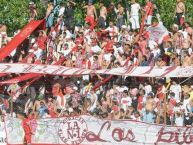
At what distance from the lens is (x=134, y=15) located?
109ft

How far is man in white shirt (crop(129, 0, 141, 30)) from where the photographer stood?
33.1 m

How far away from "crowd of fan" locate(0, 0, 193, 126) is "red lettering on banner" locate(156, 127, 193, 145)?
845 mm

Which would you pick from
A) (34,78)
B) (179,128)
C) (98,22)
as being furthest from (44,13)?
(179,128)

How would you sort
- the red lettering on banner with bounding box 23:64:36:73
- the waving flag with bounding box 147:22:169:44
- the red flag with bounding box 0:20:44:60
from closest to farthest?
the red lettering on banner with bounding box 23:64:36:73 → the waving flag with bounding box 147:22:169:44 → the red flag with bounding box 0:20:44:60

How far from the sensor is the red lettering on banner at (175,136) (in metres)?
25.7

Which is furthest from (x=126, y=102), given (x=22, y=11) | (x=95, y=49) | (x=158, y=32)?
(x=22, y=11)

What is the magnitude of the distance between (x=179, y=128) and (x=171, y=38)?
6146mm

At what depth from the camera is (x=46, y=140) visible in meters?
26.4

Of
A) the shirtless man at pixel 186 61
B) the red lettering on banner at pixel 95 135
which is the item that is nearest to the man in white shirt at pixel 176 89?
the shirtless man at pixel 186 61

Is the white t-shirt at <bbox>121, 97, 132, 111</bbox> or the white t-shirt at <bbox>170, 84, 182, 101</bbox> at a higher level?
the white t-shirt at <bbox>170, 84, 182, 101</bbox>

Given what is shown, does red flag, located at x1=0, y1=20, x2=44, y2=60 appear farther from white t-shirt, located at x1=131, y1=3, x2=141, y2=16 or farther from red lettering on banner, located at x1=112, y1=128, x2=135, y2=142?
red lettering on banner, located at x1=112, y1=128, x2=135, y2=142

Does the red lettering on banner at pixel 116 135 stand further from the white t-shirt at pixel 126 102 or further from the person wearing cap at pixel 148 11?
the person wearing cap at pixel 148 11

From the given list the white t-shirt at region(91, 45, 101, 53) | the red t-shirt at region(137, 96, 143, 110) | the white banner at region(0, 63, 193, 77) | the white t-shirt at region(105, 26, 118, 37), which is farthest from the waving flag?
the red t-shirt at region(137, 96, 143, 110)

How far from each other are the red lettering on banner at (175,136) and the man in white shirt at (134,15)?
7.97 meters
